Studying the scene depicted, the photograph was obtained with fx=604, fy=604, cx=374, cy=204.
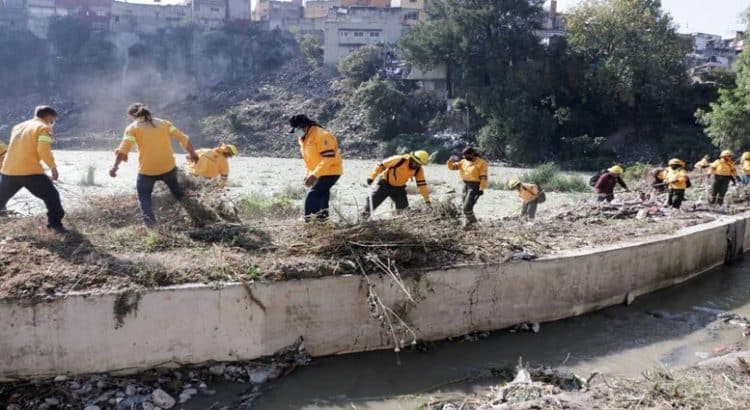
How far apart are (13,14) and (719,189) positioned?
71413 mm

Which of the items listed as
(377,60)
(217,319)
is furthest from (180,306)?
(377,60)

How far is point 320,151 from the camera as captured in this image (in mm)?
7156

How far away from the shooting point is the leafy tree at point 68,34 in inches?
2431

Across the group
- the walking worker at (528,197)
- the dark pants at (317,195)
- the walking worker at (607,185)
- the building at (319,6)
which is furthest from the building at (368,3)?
the dark pants at (317,195)

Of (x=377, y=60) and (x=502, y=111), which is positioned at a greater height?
(x=377, y=60)

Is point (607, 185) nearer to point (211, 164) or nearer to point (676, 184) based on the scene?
point (676, 184)

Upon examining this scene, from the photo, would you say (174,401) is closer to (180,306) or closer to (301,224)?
(180,306)

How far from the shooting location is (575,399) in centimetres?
458

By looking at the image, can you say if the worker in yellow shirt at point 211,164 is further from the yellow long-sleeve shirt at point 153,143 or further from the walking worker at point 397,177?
the walking worker at point 397,177

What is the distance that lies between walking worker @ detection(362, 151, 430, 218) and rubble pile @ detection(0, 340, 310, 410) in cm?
313

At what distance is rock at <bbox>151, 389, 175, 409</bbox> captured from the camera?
5.14 meters

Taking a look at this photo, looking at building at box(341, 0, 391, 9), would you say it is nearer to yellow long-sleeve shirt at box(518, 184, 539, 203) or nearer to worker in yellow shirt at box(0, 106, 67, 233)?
yellow long-sleeve shirt at box(518, 184, 539, 203)

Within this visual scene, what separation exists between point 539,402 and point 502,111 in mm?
32755

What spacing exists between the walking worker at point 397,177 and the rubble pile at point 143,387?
3130 millimetres
